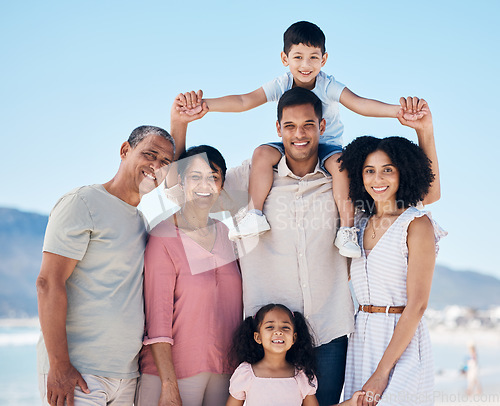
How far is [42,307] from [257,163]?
1612 millimetres

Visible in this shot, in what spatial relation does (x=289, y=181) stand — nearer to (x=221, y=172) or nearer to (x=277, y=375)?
(x=221, y=172)

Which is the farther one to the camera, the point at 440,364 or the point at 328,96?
the point at 440,364

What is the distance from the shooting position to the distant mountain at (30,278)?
149 ft

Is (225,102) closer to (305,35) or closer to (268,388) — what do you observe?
(305,35)

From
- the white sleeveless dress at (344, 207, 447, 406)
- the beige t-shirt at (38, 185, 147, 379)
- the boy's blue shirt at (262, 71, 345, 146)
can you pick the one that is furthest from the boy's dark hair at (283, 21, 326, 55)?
the beige t-shirt at (38, 185, 147, 379)

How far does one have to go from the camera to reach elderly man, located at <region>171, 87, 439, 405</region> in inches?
140

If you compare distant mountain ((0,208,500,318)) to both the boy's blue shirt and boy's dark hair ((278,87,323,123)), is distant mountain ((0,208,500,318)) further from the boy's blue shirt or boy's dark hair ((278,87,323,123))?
boy's dark hair ((278,87,323,123))

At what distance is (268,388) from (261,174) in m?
1.35

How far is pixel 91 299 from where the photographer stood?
3.24 meters

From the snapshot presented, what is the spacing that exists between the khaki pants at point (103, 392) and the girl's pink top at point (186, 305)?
0.16 meters

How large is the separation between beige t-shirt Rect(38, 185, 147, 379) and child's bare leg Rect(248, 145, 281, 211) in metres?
0.86

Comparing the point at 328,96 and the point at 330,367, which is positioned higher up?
the point at 328,96

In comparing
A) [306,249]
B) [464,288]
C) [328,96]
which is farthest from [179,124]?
[464,288]

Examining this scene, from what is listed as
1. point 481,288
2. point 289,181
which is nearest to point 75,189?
point 289,181
